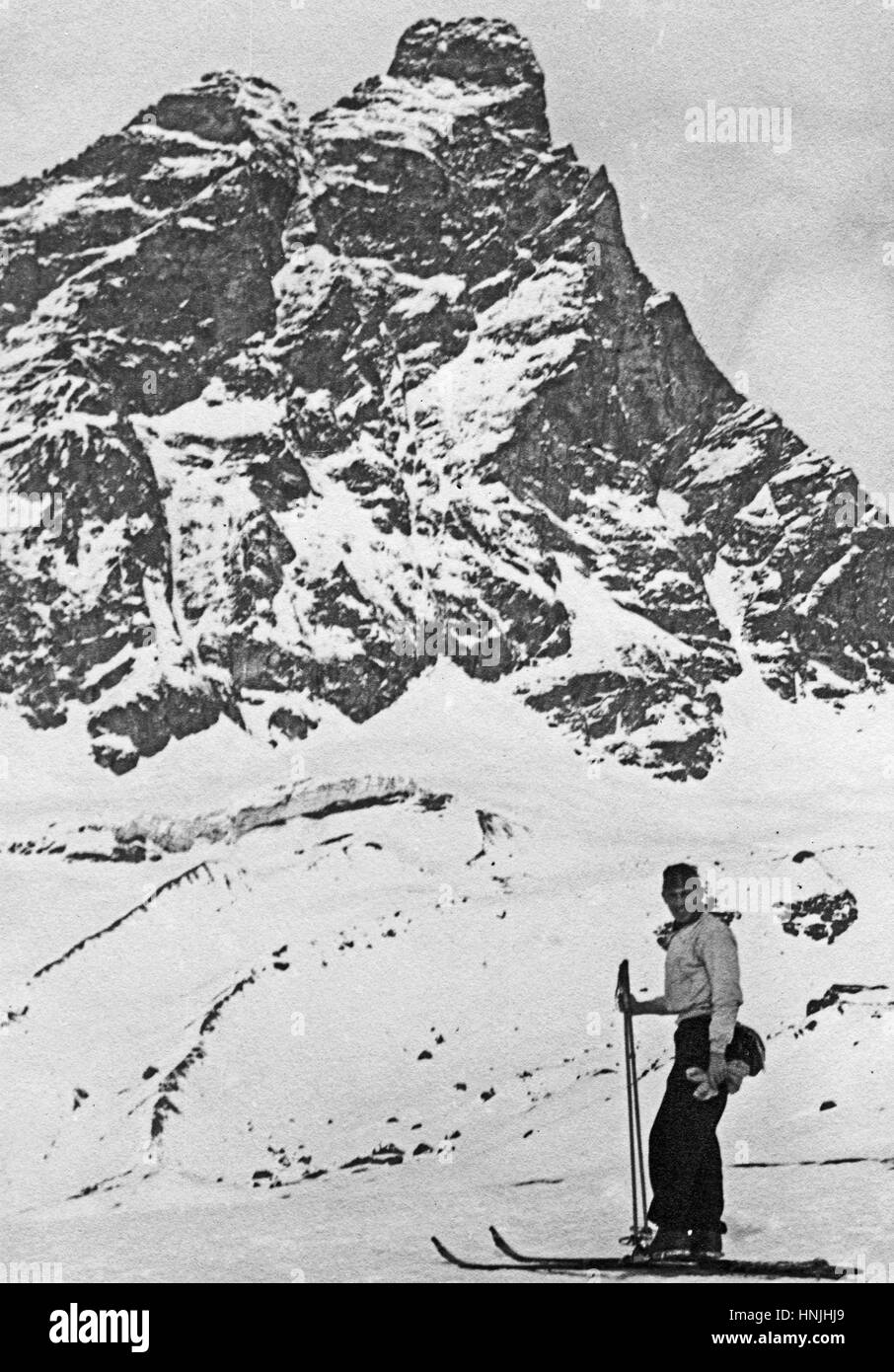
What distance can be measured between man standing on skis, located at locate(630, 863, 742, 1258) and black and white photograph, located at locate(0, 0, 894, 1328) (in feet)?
8.06

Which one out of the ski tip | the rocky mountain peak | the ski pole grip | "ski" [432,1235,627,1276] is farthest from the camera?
the rocky mountain peak

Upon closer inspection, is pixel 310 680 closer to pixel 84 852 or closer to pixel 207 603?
pixel 207 603

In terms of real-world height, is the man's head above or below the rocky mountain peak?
below

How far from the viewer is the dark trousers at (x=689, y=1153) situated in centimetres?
812

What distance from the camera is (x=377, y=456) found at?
19.2 metres

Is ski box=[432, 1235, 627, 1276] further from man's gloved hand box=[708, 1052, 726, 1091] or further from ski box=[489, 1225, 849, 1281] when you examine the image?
man's gloved hand box=[708, 1052, 726, 1091]

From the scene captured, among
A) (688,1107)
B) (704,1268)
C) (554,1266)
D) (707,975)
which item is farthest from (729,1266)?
(554,1266)

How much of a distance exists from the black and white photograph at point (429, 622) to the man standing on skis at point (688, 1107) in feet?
8.06

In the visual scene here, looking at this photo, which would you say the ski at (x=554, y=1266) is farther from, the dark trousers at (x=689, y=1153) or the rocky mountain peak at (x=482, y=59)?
the rocky mountain peak at (x=482, y=59)

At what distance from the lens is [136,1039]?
1520 cm

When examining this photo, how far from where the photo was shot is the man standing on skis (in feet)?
26.3

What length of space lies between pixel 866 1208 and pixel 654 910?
187 inches

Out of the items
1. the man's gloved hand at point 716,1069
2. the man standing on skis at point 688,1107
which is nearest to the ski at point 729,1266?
the man standing on skis at point 688,1107

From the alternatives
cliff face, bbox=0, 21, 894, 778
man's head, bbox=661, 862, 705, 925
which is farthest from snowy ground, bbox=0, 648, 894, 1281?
man's head, bbox=661, 862, 705, 925
